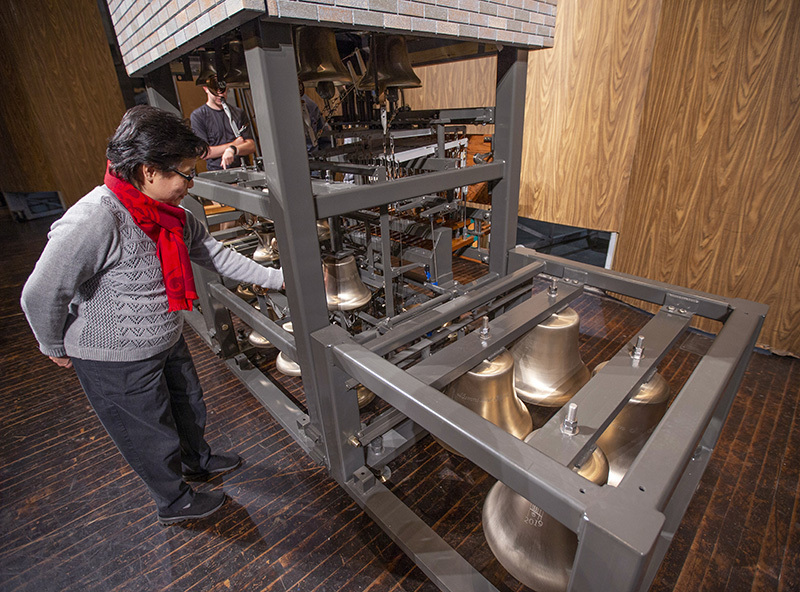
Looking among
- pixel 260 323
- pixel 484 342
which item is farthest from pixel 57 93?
pixel 484 342

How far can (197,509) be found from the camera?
158 centimetres

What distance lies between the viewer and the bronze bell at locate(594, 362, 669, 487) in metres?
1.18

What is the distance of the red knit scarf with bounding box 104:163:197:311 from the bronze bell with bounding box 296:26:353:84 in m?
0.72

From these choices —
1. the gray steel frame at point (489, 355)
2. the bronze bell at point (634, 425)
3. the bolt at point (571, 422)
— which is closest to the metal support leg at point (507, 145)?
the gray steel frame at point (489, 355)

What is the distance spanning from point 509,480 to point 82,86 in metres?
6.83

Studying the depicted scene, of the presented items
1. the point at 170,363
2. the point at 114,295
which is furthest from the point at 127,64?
the point at 170,363

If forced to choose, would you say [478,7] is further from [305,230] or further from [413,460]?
[413,460]

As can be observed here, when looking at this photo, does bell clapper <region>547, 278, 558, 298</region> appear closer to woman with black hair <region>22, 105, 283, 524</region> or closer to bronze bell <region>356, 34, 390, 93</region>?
bronze bell <region>356, 34, 390, 93</region>

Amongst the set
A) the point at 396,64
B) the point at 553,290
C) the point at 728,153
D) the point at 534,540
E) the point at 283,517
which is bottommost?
the point at 283,517

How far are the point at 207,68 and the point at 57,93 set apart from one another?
4896 mm

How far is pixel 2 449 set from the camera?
198cm

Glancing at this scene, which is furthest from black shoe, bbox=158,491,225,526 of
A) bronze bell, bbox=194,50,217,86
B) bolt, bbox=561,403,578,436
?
bronze bell, bbox=194,50,217,86

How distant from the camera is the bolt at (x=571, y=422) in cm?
86

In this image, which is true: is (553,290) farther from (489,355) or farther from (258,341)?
A: (258,341)
